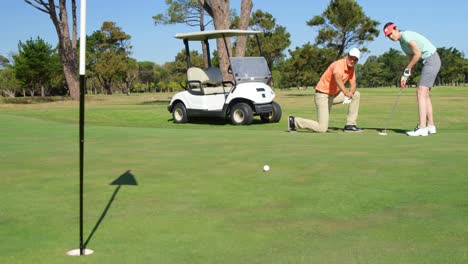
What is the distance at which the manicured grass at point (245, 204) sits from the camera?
Answer: 362 cm

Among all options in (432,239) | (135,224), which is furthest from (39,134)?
(432,239)

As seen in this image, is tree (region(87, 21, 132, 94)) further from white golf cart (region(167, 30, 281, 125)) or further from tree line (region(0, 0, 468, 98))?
white golf cart (region(167, 30, 281, 125))

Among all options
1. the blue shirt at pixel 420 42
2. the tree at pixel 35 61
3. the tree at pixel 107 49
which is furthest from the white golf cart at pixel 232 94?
the tree at pixel 107 49

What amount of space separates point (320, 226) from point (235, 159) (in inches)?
139

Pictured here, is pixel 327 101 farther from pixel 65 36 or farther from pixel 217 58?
pixel 217 58

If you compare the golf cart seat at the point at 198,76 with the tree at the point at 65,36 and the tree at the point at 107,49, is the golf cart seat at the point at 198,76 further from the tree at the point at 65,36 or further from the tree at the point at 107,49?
the tree at the point at 107,49

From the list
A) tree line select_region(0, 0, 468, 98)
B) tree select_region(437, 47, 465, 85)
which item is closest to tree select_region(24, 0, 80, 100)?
tree line select_region(0, 0, 468, 98)

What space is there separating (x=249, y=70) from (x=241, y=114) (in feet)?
4.11

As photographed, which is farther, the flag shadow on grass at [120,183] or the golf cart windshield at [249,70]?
the golf cart windshield at [249,70]

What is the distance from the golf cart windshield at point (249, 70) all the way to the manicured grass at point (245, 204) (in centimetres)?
668

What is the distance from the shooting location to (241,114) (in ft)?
51.3

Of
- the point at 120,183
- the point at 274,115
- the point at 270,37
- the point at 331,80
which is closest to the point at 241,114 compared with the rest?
the point at 274,115

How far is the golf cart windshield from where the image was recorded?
1571cm

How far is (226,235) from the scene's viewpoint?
3.97 metres
